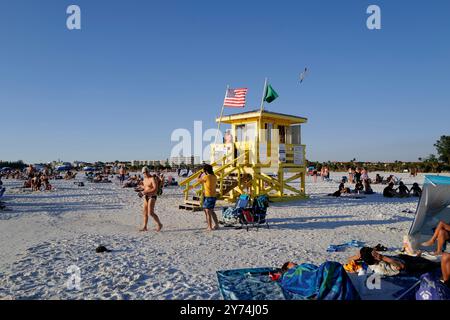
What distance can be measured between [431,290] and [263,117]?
11811mm

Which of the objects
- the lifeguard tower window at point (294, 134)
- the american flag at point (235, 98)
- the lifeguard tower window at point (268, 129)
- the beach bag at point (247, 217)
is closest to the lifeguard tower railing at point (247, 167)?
the lifeguard tower window at point (294, 134)

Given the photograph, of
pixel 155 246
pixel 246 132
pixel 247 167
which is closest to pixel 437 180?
pixel 155 246

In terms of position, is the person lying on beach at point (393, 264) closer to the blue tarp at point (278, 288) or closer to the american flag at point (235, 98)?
the blue tarp at point (278, 288)

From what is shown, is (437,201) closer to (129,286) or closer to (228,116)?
(129,286)

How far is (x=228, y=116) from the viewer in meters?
16.1

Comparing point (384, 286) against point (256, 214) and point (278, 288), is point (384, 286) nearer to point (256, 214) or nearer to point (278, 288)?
point (278, 288)

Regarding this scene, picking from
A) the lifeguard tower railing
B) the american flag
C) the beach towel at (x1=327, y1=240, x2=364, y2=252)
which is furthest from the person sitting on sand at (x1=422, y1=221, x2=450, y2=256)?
the american flag

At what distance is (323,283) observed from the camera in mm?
4188

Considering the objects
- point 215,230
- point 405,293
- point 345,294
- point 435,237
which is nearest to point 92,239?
point 215,230

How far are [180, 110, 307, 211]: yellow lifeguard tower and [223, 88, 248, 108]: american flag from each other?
20.7 inches

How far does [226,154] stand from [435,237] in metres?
10.2

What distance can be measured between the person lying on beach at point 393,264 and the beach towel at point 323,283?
115 centimetres

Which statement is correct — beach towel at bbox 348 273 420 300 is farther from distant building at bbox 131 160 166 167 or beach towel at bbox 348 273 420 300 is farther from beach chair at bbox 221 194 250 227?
distant building at bbox 131 160 166 167

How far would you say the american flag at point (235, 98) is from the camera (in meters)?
15.3
